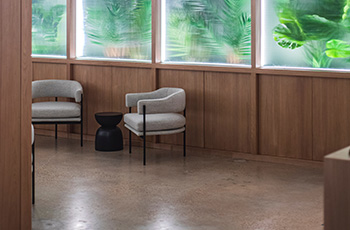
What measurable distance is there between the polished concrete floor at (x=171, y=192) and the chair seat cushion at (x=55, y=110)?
0.45 m

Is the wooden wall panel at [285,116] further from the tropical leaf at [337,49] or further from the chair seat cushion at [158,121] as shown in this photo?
the chair seat cushion at [158,121]

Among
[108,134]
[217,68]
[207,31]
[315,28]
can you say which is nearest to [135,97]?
[108,134]

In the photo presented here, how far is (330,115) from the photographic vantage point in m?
7.08

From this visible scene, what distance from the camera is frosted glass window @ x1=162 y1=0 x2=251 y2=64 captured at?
771cm

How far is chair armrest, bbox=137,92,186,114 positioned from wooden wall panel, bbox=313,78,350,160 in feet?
5.04

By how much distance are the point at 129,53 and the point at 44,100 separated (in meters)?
1.60

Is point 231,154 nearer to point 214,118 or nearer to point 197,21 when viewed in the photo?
point 214,118

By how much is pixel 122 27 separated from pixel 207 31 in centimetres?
132

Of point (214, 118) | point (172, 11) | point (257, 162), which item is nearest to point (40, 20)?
point (172, 11)

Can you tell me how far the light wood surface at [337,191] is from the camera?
3212 mm

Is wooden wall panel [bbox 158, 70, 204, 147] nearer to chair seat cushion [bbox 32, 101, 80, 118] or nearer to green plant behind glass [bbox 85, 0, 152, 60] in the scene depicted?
green plant behind glass [bbox 85, 0, 152, 60]

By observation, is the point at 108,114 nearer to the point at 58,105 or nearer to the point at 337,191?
the point at 58,105

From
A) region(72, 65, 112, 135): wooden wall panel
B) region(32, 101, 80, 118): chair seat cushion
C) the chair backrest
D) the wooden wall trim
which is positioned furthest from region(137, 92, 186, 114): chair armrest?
the chair backrest

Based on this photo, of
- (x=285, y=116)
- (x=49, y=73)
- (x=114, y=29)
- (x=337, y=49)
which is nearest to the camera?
(x=337, y=49)
